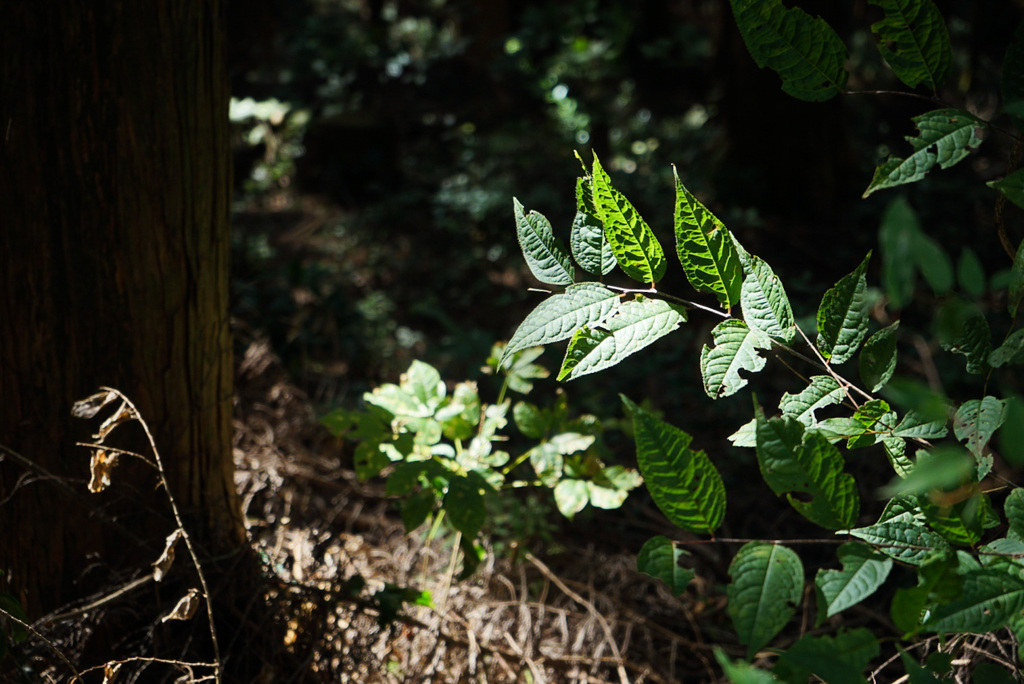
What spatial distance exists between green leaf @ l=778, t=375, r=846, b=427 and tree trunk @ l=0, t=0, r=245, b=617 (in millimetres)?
1266

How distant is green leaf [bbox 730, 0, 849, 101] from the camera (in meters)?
0.88

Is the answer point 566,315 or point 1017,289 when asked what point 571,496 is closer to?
point 566,315

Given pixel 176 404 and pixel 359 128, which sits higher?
pixel 359 128

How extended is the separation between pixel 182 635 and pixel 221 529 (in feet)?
0.80

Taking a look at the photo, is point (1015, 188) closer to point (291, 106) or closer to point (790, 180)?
point (790, 180)

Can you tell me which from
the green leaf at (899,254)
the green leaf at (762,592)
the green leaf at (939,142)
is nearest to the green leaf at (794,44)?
the green leaf at (939,142)

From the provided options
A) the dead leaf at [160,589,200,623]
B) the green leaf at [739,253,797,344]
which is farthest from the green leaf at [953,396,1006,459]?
the dead leaf at [160,589,200,623]

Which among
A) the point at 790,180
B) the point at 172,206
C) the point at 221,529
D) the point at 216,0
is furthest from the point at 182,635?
the point at 790,180

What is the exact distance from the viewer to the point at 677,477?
832 mm

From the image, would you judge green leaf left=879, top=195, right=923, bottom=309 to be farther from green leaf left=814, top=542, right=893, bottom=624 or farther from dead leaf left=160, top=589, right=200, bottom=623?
dead leaf left=160, top=589, right=200, bottom=623

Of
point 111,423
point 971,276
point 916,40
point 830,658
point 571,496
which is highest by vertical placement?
point 916,40

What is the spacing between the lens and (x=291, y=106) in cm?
583

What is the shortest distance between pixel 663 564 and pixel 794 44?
2.14 feet

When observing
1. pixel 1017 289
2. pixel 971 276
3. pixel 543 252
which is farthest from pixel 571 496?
pixel 971 276
